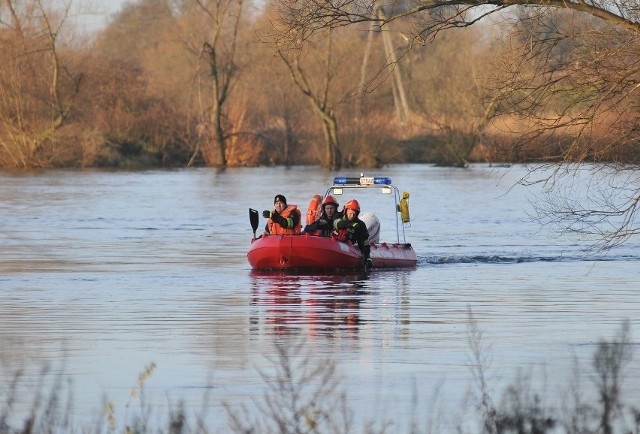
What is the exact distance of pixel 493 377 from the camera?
13211 millimetres

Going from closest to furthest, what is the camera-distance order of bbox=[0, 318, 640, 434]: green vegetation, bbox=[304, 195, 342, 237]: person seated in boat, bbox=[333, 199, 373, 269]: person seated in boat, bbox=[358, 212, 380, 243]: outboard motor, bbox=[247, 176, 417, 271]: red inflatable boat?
bbox=[0, 318, 640, 434]: green vegetation
bbox=[247, 176, 417, 271]: red inflatable boat
bbox=[333, 199, 373, 269]: person seated in boat
bbox=[304, 195, 342, 237]: person seated in boat
bbox=[358, 212, 380, 243]: outboard motor

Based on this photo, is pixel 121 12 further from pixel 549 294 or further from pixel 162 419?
pixel 162 419

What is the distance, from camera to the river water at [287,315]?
12508mm

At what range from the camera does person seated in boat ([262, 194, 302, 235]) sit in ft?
82.4

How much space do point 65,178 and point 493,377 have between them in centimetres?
5426

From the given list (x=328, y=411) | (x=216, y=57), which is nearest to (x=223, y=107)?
(x=216, y=57)

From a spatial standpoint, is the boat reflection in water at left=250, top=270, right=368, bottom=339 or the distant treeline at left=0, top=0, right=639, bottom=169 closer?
the boat reflection in water at left=250, top=270, right=368, bottom=339

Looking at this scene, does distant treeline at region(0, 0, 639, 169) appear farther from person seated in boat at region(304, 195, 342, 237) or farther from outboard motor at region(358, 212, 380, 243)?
person seated in boat at region(304, 195, 342, 237)

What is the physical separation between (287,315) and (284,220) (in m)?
6.27

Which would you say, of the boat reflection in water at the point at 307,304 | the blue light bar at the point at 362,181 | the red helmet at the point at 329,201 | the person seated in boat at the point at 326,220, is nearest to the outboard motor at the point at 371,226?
the blue light bar at the point at 362,181

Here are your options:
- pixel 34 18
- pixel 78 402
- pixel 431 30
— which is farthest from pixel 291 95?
pixel 78 402

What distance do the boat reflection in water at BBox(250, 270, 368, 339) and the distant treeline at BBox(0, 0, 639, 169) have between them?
4628 cm

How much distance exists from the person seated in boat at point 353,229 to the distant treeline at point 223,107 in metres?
44.9

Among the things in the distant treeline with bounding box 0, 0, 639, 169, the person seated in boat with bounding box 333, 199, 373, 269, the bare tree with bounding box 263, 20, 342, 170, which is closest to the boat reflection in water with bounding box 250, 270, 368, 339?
the person seated in boat with bounding box 333, 199, 373, 269
